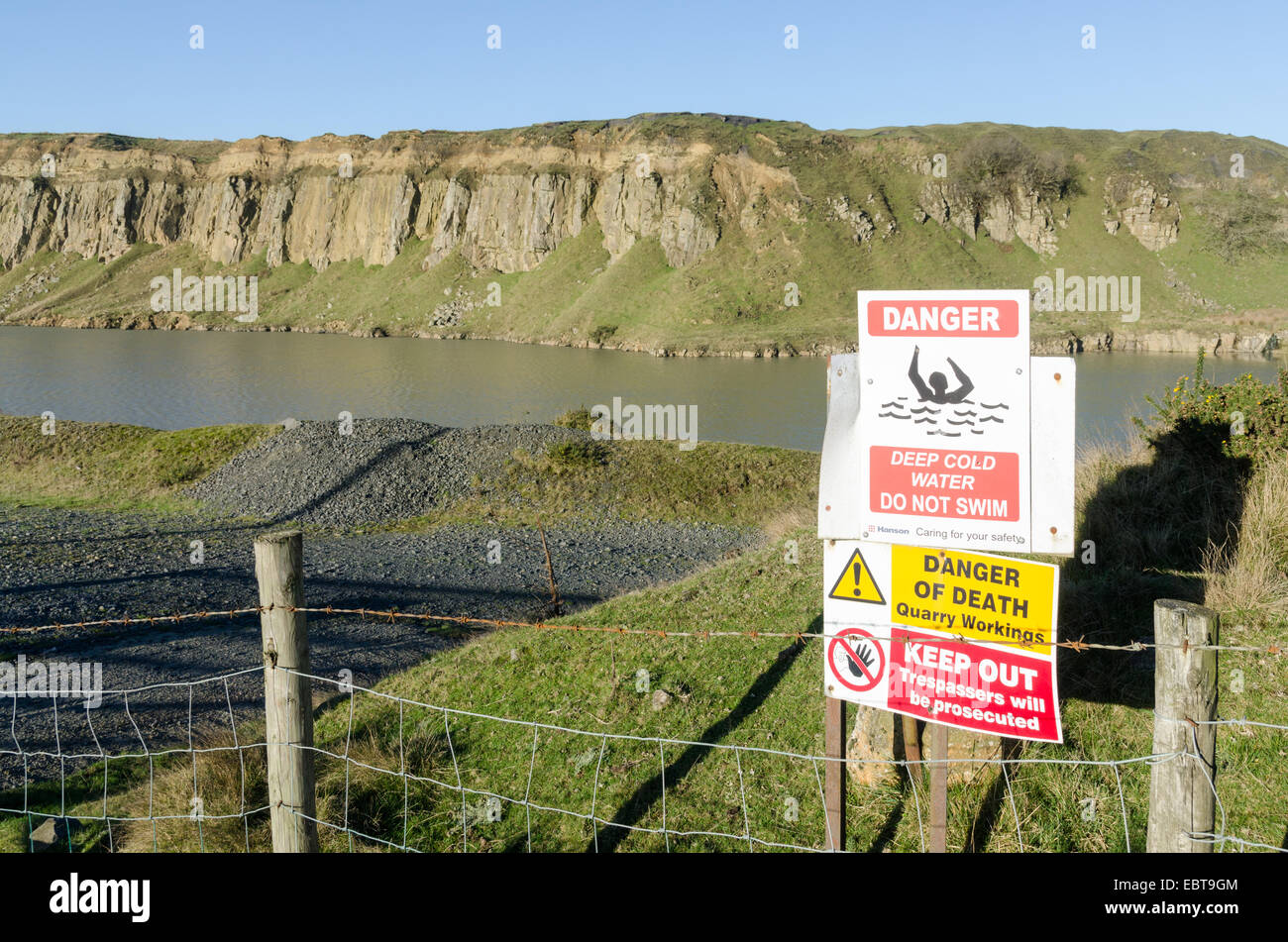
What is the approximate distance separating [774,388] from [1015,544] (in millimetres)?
41882

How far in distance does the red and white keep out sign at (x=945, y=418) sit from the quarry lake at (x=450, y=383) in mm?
19632

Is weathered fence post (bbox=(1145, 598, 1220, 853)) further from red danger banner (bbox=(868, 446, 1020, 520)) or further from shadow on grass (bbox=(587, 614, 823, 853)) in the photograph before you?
shadow on grass (bbox=(587, 614, 823, 853))

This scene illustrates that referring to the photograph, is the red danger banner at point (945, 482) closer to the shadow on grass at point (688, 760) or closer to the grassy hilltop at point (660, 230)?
the shadow on grass at point (688, 760)

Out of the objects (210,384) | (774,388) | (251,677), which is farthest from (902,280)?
(251,677)

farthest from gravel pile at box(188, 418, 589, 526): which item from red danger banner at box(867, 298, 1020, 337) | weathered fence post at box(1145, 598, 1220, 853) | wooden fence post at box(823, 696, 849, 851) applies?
weathered fence post at box(1145, 598, 1220, 853)

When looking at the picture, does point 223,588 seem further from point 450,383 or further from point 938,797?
point 450,383

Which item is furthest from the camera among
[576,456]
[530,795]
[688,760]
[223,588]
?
[576,456]

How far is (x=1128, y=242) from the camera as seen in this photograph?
92000 millimetres

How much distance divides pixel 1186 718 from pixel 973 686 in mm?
972

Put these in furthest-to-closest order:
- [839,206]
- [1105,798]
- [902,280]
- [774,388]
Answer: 1. [839,206]
2. [902,280]
3. [774,388]
4. [1105,798]

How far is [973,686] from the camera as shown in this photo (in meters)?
4.04

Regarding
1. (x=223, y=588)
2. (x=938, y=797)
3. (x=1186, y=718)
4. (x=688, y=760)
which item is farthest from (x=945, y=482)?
(x=223, y=588)

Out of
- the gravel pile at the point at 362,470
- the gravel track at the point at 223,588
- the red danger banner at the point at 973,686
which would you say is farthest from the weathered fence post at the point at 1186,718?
the gravel pile at the point at 362,470

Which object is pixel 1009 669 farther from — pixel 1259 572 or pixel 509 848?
pixel 1259 572
